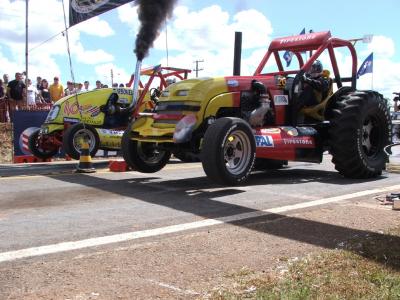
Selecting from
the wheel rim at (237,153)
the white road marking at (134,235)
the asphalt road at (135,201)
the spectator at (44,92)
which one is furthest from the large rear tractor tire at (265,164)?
the spectator at (44,92)

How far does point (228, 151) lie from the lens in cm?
773

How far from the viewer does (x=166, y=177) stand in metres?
9.28

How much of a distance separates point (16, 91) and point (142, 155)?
28.4ft

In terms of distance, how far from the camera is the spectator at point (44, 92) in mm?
17750

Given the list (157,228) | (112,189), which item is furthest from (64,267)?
(112,189)

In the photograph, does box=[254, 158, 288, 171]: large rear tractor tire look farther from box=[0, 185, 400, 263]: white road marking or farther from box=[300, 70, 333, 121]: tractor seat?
box=[0, 185, 400, 263]: white road marking

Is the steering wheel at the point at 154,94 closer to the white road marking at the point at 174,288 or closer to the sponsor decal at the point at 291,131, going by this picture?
the sponsor decal at the point at 291,131

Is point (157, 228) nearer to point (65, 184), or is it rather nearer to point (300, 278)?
point (300, 278)

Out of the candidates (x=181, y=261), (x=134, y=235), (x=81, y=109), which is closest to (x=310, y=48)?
(x=81, y=109)

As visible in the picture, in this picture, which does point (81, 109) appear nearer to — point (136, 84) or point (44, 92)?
point (136, 84)

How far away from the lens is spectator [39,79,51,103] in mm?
17750

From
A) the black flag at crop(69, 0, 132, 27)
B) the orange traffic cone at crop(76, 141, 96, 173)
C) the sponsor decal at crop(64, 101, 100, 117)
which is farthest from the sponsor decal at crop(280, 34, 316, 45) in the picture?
the sponsor decal at crop(64, 101, 100, 117)

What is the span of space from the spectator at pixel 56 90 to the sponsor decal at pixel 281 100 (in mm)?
10149

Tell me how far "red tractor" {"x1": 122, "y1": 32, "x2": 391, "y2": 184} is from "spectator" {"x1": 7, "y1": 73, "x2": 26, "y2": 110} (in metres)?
8.57
